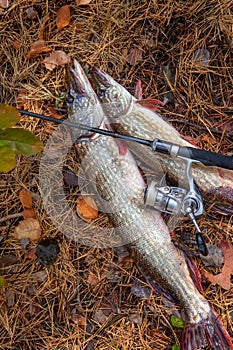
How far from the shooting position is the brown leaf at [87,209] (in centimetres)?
261

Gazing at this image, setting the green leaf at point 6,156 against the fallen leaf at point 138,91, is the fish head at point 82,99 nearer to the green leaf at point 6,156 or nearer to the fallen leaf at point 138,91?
Result: the fallen leaf at point 138,91

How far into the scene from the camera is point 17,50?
2738 mm

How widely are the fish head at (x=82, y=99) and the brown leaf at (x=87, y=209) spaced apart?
0.42 metres

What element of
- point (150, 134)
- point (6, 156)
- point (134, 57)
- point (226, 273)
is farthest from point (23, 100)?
point (226, 273)

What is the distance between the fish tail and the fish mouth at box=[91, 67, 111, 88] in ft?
4.70

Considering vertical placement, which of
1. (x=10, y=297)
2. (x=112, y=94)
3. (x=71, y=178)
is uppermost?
(x=112, y=94)

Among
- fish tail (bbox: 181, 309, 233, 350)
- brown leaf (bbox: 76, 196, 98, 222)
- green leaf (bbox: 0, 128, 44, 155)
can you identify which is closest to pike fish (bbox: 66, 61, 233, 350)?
fish tail (bbox: 181, 309, 233, 350)

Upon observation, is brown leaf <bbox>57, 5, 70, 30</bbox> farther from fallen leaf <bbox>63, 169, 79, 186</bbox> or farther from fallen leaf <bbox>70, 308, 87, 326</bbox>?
fallen leaf <bbox>70, 308, 87, 326</bbox>

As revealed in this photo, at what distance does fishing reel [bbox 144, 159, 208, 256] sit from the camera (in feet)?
7.34

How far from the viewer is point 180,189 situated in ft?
7.61

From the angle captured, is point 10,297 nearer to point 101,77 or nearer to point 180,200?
point 180,200

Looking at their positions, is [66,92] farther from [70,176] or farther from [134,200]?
[134,200]

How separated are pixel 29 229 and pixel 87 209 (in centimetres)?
38

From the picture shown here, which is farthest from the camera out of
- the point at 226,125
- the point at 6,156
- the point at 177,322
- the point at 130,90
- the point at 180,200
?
the point at 130,90
